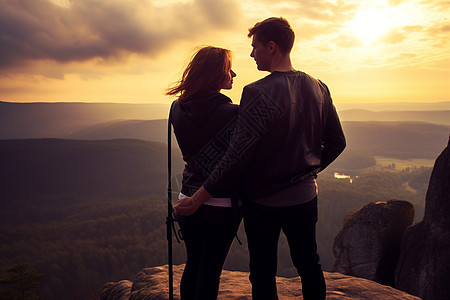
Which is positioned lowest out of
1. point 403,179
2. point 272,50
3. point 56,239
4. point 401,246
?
point 56,239

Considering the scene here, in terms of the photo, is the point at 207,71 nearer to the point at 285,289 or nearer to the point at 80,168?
the point at 285,289

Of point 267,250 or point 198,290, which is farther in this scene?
point 198,290

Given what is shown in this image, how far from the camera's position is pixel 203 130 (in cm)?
229

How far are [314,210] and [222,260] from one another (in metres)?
0.81

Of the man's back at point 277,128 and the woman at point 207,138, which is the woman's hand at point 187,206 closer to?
the woman at point 207,138

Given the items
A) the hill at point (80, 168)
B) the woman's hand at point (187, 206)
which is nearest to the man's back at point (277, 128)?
the woman's hand at point (187, 206)

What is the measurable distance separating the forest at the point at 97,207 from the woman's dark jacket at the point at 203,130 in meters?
0.65

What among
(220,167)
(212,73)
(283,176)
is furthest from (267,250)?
(212,73)

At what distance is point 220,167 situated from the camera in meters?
2.15

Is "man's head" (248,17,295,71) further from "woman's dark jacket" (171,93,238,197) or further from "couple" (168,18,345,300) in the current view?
"woman's dark jacket" (171,93,238,197)

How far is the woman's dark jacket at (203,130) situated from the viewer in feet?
7.40

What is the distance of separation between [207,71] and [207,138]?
492 millimetres

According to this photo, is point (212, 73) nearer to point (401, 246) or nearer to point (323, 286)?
point (323, 286)

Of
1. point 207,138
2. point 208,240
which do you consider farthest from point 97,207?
point 207,138
